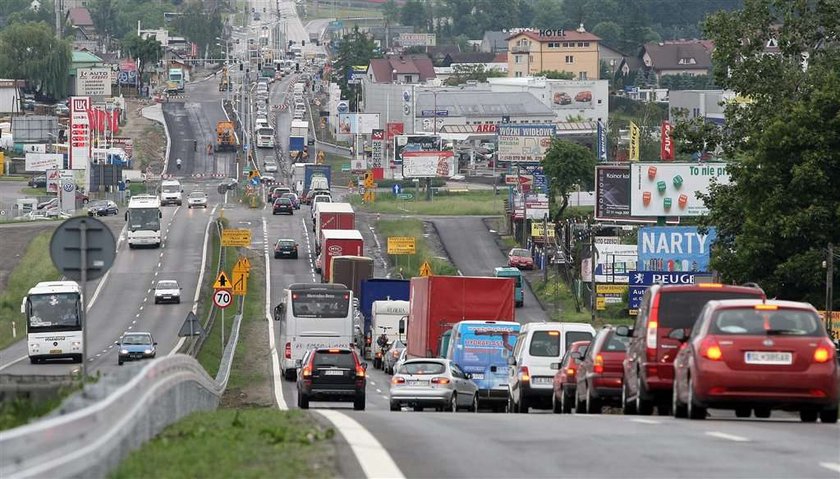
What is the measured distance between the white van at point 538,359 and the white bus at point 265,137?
151 m

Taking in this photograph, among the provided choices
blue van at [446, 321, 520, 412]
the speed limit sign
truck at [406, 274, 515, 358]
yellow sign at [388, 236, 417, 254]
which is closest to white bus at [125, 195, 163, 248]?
yellow sign at [388, 236, 417, 254]

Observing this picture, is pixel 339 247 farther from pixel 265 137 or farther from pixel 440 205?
pixel 265 137

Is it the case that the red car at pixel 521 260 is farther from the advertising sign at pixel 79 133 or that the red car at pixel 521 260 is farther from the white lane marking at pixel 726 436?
the white lane marking at pixel 726 436

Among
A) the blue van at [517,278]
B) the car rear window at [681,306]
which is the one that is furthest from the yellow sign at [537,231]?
the car rear window at [681,306]

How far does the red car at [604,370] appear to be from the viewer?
2581cm

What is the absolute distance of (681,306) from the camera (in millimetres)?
22078

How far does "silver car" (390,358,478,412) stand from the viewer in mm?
33688

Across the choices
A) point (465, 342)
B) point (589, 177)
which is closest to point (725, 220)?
point (465, 342)

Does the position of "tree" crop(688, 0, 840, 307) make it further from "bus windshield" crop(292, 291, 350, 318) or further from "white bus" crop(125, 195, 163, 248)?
"white bus" crop(125, 195, 163, 248)

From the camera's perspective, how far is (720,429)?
1819 centimetres

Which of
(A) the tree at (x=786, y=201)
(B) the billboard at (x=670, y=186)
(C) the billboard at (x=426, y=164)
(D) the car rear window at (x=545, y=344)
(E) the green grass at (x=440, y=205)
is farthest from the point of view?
(C) the billboard at (x=426, y=164)

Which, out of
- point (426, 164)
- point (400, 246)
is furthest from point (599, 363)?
point (426, 164)

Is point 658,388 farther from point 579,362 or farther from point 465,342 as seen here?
point 465,342

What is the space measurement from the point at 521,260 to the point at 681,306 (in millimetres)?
74708
